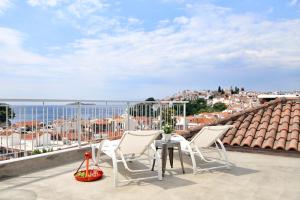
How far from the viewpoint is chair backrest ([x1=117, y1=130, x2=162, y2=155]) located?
4.82 m

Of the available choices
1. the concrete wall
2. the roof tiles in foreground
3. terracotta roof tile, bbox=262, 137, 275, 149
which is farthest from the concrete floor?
the roof tiles in foreground

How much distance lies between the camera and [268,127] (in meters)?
8.23

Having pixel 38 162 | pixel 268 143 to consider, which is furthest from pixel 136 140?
pixel 268 143

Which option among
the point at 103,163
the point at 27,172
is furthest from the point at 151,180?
the point at 27,172

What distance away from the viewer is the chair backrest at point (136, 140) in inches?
190

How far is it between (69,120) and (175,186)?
10.6ft

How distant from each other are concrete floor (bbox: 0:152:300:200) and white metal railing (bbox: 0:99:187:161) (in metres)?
0.75

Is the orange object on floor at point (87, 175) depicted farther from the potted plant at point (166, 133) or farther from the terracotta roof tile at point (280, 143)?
the terracotta roof tile at point (280, 143)

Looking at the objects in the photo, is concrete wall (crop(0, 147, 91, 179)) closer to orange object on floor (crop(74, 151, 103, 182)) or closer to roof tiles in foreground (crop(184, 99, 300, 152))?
orange object on floor (crop(74, 151, 103, 182))

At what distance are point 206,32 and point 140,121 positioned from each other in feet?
22.7

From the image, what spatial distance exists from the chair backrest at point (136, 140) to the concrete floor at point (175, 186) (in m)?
0.56

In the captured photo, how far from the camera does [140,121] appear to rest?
8875 mm

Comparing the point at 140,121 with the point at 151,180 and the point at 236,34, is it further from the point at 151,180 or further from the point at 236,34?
the point at 236,34

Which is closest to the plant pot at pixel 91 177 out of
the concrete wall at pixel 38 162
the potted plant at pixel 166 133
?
the concrete wall at pixel 38 162
